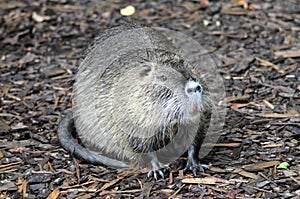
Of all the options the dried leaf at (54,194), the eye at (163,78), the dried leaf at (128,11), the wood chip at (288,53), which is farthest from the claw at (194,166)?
the dried leaf at (128,11)

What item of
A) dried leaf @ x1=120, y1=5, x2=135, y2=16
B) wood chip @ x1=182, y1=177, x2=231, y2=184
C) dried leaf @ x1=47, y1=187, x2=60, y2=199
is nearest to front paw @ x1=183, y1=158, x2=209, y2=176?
wood chip @ x1=182, y1=177, x2=231, y2=184

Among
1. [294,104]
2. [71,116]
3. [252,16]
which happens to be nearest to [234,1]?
[252,16]

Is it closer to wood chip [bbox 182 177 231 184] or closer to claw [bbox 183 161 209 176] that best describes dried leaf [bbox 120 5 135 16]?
claw [bbox 183 161 209 176]

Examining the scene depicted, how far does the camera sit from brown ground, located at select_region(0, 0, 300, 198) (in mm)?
4656

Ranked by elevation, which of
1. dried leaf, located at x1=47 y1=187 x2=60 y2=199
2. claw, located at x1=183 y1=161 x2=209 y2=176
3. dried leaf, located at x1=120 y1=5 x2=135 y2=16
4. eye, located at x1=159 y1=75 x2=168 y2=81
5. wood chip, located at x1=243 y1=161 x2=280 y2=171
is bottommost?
dried leaf, located at x1=47 y1=187 x2=60 y2=199

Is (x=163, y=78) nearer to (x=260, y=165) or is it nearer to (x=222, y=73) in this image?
(x=260, y=165)

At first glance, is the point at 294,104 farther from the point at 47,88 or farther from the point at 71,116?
the point at 47,88

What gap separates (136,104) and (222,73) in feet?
6.66

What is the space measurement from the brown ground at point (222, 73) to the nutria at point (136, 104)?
0.17 metres

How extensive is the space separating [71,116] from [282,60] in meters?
2.37

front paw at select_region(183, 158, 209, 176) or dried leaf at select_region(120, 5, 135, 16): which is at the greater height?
dried leaf at select_region(120, 5, 135, 16)

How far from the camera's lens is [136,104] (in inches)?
182

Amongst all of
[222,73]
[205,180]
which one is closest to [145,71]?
[205,180]

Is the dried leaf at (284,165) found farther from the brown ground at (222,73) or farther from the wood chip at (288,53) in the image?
the wood chip at (288,53)
